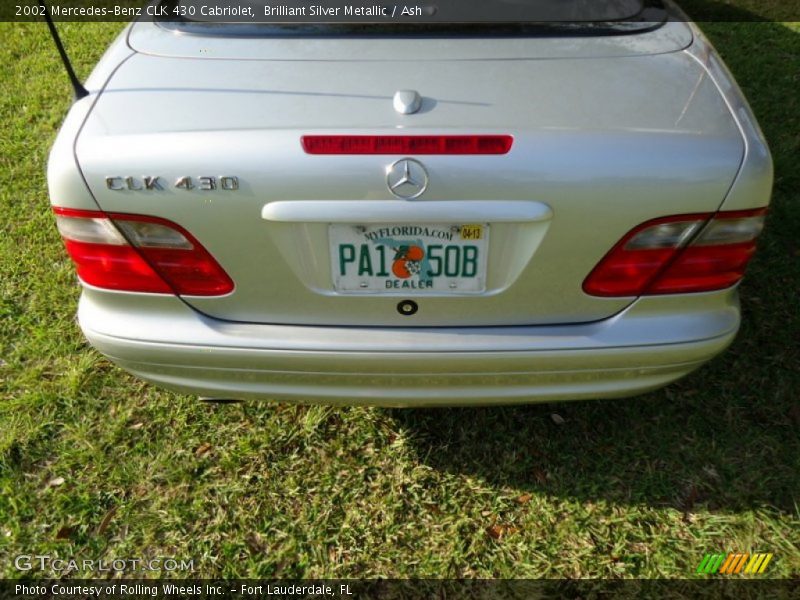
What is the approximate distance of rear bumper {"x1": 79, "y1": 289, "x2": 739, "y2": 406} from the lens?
1.75 metres

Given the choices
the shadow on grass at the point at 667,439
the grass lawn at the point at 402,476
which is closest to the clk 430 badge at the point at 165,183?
the grass lawn at the point at 402,476

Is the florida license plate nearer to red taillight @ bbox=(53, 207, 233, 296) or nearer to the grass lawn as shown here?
red taillight @ bbox=(53, 207, 233, 296)

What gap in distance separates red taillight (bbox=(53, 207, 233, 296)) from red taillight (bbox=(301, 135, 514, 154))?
1.34ft

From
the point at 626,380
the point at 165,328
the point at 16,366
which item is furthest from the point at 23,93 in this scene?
the point at 626,380

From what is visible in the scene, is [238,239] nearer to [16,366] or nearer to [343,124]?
[343,124]

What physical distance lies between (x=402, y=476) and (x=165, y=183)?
1.30m

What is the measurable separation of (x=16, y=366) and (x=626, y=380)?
94.4 inches

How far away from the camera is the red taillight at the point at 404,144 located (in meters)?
1.55

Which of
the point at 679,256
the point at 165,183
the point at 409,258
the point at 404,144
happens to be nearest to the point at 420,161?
the point at 404,144

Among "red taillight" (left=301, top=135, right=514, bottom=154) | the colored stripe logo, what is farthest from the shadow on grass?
"red taillight" (left=301, top=135, right=514, bottom=154)

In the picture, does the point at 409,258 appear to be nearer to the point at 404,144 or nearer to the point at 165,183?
the point at 404,144

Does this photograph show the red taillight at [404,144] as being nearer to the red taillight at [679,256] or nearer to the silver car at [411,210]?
the silver car at [411,210]

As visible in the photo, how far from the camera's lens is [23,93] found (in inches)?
191

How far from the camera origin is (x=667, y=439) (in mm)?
2449
